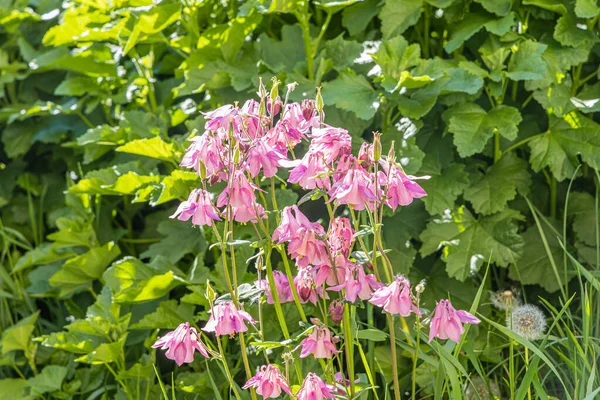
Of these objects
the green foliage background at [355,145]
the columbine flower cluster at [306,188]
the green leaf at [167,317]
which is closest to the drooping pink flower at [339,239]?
the columbine flower cluster at [306,188]

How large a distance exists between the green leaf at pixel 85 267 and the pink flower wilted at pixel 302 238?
123 cm

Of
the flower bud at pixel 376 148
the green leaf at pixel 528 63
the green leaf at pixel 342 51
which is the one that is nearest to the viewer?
the flower bud at pixel 376 148

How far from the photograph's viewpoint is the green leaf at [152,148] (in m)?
2.20

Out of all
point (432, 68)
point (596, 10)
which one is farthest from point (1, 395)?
point (596, 10)

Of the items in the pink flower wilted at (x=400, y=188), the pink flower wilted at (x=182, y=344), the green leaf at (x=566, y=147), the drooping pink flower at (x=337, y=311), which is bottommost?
the green leaf at (x=566, y=147)

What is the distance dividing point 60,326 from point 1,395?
0.38 m

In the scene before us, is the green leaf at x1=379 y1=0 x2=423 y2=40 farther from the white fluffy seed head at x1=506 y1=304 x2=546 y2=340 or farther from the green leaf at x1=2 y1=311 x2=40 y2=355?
the green leaf at x1=2 y1=311 x2=40 y2=355

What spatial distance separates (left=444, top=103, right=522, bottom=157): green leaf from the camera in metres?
2.12

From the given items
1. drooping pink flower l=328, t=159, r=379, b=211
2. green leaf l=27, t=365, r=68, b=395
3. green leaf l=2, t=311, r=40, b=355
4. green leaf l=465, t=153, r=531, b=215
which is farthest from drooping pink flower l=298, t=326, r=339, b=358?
green leaf l=2, t=311, r=40, b=355

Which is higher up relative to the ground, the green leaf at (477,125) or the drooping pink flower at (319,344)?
the drooping pink flower at (319,344)

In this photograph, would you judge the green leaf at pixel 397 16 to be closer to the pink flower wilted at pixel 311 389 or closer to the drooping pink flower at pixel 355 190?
the drooping pink flower at pixel 355 190

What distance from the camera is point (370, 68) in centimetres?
243

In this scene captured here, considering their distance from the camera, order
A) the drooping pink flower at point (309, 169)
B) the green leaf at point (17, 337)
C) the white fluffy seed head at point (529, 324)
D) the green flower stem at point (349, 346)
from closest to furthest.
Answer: the drooping pink flower at point (309, 169) → the green flower stem at point (349, 346) → the white fluffy seed head at point (529, 324) → the green leaf at point (17, 337)

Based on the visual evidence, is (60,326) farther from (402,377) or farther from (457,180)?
(457,180)
